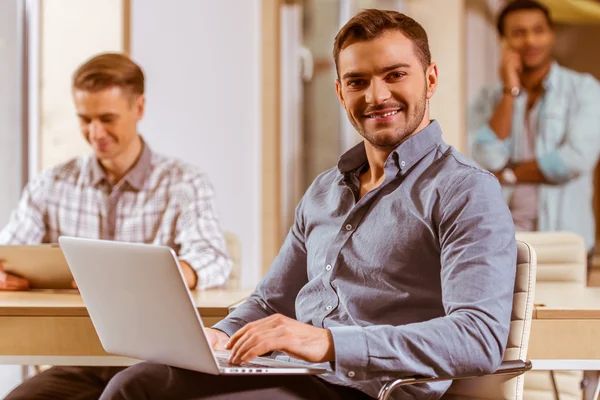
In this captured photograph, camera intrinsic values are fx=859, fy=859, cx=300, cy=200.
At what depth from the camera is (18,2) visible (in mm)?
4395

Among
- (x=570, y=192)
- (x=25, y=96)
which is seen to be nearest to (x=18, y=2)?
(x=25, y=96)

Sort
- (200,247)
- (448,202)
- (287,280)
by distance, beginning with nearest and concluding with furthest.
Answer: (448,202)
(287,280)
(200,247)

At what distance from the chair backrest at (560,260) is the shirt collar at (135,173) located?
1.25 metres

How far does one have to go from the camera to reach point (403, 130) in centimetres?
174

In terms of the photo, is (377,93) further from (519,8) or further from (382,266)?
(519,8)

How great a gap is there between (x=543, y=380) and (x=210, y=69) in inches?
122

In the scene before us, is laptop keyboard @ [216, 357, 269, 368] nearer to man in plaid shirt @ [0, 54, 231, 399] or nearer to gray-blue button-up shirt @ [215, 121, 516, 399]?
gray-blue button-up shirt @ [215, 121, 516, 399]

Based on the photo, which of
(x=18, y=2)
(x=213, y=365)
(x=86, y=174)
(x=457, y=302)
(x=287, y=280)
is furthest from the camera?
(x=18, y=2)

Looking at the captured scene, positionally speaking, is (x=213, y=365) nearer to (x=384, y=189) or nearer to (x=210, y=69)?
(x=384, y=189)

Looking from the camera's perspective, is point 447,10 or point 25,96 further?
point 447,10

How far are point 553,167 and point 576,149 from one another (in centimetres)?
15

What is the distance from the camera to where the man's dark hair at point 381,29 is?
1.70 meters

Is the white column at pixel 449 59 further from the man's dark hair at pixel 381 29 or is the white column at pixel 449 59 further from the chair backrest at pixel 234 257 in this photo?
the man's dark hair at pixel 381 29

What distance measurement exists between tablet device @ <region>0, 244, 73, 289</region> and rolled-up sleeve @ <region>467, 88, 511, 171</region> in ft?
9.29
